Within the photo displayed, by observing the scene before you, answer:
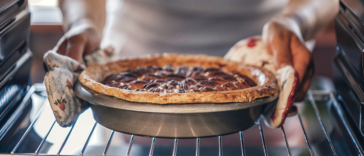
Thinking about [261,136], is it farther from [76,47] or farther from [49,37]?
[49,37]

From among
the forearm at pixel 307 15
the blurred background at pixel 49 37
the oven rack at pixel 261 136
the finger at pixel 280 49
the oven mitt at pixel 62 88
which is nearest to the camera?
the oven rack at pixel 261 136

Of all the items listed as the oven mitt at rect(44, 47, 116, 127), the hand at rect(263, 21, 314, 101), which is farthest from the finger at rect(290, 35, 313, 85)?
the oven mitt at rect(44, 47, 116, 127)

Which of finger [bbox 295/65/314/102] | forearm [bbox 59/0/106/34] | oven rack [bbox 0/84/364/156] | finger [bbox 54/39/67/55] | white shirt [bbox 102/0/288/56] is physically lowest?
oven rack [bbox 0/84/364/156]

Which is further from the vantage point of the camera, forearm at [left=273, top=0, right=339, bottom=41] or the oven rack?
forearm at [left=273, top=0, right=339, bottom=41]

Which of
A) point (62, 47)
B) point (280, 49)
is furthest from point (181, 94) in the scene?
point (62, 47)

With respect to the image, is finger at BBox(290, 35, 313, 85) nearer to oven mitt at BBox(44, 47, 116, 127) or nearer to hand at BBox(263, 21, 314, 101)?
hand at BBox(263, 21, 314, 101)

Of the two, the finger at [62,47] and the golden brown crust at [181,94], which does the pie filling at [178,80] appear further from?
the finger at [62,47]

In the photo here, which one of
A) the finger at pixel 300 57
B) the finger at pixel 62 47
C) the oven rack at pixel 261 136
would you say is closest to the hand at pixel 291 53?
the finger at pixel 300 57

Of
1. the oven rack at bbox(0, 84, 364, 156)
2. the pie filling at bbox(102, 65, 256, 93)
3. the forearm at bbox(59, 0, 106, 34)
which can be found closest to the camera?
the oven rack at bbox(0, 84, 364, 156)
